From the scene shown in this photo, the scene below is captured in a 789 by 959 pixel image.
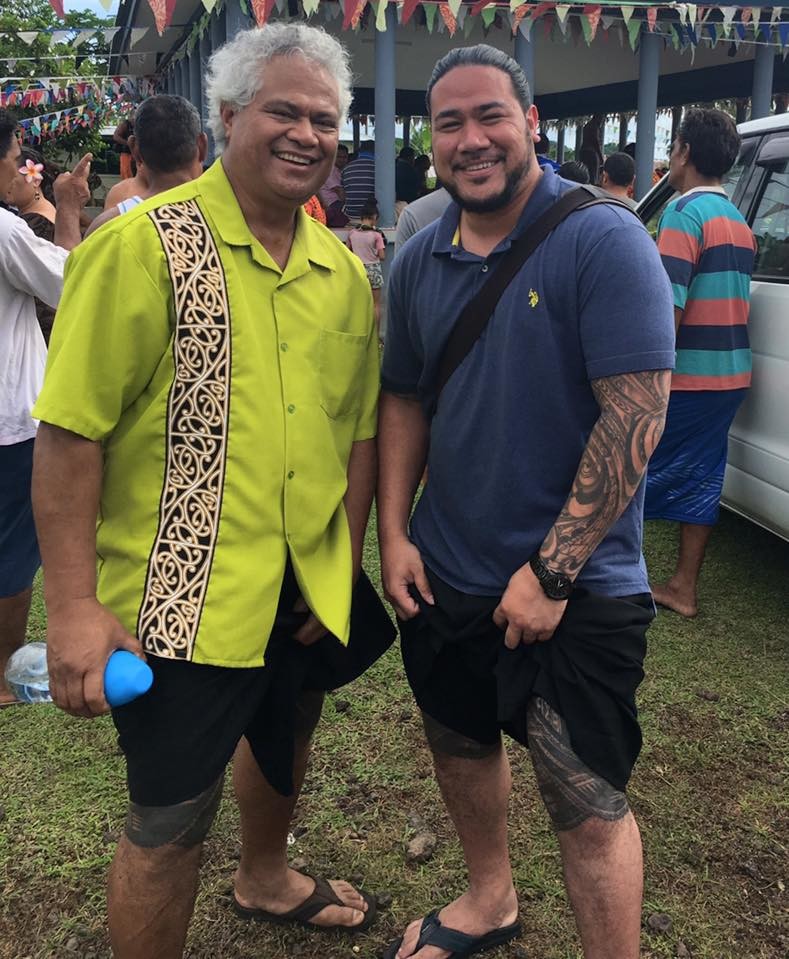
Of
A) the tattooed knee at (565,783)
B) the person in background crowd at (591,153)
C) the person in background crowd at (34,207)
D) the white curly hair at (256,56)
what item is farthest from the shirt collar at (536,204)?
the person in background crowd at (591,153)

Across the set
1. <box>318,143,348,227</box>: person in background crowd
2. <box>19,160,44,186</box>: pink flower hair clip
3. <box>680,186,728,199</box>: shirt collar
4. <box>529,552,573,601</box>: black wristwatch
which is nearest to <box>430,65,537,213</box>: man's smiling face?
<box>529,552,573,601</box>: black wristwatch

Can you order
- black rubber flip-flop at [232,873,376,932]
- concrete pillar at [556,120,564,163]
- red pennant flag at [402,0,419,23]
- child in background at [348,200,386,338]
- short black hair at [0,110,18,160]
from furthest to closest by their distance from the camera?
1. concrete pillar at [556,120,564,163]
2. child in background at [348,200,386,338]
3. red pennant flag at [402,0,419,23]
4. short black hair at [0,110,18,160]
5. black rubber flip-flop at [232,873,376,932]

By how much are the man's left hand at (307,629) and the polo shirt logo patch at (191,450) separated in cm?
A: 27

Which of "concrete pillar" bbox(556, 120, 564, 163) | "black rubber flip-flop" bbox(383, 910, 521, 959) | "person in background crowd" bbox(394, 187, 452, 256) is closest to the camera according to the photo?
"black rubber flip-flop" bbox(383, 910, 521, 959)

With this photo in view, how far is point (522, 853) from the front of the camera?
242 cm

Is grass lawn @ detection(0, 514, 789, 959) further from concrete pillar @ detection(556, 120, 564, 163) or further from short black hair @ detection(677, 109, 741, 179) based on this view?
concrete pillar @ detection(556, 120, 564, 163)

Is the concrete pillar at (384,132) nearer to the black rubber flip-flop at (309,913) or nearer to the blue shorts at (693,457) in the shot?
the blue shorts at (693,457)

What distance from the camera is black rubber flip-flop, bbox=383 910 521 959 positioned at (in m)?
2.09

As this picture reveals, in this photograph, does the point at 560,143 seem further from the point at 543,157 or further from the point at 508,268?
the point at 508,268

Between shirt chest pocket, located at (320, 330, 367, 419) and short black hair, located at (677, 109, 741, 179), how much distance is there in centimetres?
250

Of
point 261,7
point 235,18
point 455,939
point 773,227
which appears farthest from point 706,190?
point 235,18

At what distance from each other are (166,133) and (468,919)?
3100 millimetres

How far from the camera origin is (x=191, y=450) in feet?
5.28

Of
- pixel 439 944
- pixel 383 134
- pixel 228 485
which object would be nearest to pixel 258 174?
pixel 228 485
